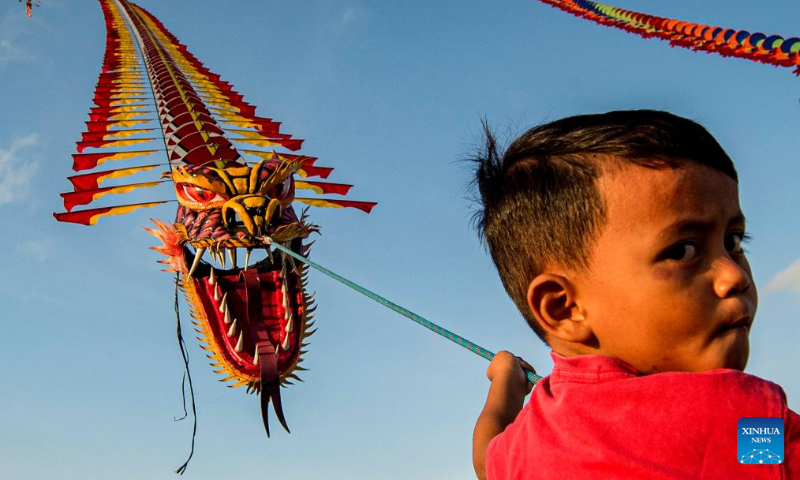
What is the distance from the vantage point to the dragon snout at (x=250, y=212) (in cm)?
634

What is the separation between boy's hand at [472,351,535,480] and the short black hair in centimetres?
23

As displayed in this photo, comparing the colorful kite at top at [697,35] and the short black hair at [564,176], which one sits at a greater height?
Result: the colorful kite at top at [697,35]

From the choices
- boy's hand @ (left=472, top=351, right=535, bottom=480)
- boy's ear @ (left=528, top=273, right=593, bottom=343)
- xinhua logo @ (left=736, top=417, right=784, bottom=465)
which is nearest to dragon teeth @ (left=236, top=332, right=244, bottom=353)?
boy's hand @ (left=472, top=351, right=535, bottom=480)

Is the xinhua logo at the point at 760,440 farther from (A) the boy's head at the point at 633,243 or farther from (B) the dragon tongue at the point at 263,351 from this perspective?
(B) the dragon tongue at the point at 263,351

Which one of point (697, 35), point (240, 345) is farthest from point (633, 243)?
point (240, 345)

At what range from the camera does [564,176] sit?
1.17 m

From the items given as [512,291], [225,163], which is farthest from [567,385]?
[225,163]

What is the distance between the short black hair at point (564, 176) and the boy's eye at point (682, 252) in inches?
4.3

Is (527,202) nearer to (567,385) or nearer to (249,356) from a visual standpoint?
(567,385)

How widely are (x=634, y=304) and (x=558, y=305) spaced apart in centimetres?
14

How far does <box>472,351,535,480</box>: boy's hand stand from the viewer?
1.36 meters

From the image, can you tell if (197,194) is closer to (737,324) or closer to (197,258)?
(197,258)

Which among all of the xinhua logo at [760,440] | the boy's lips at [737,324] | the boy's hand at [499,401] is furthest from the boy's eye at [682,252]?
the boy's hand at [499,401]

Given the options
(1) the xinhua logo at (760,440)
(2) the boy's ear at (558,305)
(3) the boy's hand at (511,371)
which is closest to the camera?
(1) the xinhua logo at (760,440)
